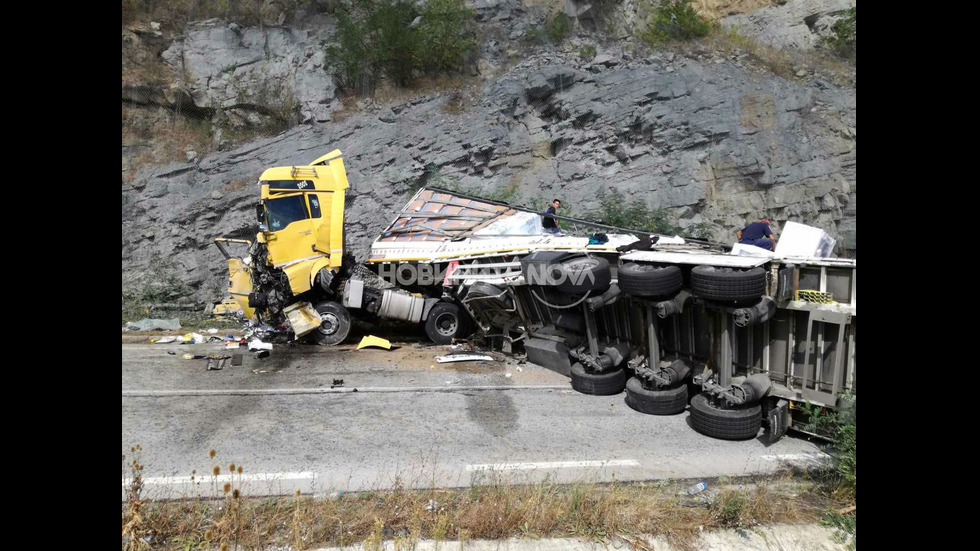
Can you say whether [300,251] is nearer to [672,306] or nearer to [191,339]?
[191,339]

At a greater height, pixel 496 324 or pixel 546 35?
pixel 546 35

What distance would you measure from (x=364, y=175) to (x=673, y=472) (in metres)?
13.2

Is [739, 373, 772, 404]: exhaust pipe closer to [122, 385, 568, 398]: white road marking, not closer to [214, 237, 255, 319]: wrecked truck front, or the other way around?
[122, 385, 568, 398]: white road marking

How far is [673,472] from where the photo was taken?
457 centimetres

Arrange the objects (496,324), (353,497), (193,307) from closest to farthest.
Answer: (353,497) → (496,324) → (193,307)

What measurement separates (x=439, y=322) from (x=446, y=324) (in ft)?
0.43

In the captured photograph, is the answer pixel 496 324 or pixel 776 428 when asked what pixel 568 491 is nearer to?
pixel 776 428

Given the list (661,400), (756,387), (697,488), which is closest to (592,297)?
(661,400)

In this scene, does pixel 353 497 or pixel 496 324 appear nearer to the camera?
pixel 353 497

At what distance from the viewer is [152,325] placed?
10570 mm

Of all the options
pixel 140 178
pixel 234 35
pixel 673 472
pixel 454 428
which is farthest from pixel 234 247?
pixel 673 472

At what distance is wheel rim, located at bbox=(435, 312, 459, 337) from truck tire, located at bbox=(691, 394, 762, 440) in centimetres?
478

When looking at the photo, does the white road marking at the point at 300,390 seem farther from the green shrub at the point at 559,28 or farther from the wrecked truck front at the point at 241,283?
the green shrub at the point at 559,28

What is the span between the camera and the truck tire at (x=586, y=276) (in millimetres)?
6090
